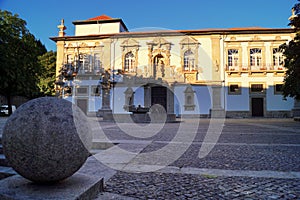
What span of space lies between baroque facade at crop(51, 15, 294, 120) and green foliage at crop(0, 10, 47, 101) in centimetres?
710

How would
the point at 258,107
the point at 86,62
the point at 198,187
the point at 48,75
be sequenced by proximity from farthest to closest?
the point at 48,75 < the point at 86,62 < the point at 258,107 < the point at 198,187

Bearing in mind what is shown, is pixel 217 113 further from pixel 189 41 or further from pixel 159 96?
pixel 189 41

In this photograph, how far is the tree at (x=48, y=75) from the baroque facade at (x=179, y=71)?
5456 mm

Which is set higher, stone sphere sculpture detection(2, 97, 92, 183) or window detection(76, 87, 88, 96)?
window detection(76, 87, 88, 96)

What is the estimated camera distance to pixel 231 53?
30234 mm

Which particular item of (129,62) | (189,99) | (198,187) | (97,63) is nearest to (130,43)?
(129,62)

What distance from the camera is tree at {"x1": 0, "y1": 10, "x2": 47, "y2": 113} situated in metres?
21.2

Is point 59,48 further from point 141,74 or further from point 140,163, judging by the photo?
point 140,163

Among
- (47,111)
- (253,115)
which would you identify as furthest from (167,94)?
(47,111)

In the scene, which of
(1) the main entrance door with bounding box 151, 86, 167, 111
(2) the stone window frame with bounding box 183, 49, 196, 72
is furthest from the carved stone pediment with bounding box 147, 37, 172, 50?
(1) the main entrance door with bounding box 151, 86, 167, 111

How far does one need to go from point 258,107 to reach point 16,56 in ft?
86.9

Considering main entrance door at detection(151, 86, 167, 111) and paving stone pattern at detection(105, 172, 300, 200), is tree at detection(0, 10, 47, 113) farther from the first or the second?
paving stone pattern at detection(105, 172, 300, 200)

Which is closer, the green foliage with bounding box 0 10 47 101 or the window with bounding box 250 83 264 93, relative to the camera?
the green foliage with bounding box 0 10 47 101

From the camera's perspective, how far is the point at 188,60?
101ft
